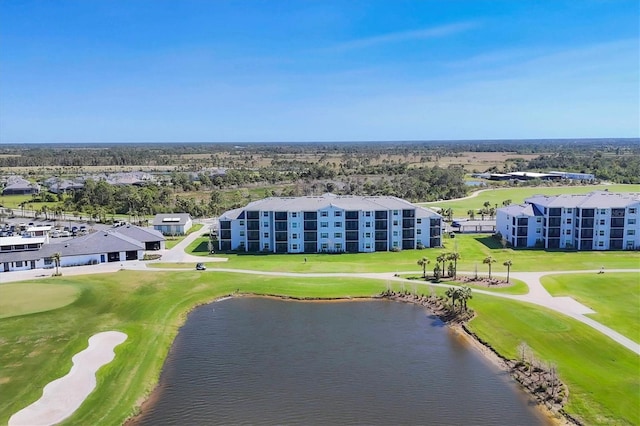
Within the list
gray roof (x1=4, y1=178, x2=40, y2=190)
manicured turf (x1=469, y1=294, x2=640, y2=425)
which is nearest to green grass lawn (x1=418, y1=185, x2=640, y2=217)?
manicured turf (x1=469, y1=294, x2=640, y2=425)

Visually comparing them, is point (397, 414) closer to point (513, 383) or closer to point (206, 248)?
point (513, 383)

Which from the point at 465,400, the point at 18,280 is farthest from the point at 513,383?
the point at 18,280

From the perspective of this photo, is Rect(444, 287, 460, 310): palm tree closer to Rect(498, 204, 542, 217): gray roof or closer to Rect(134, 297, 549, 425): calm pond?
Rect(134, 297, 549, 425): calm pond

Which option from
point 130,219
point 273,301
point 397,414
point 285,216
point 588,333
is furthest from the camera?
point 130,219

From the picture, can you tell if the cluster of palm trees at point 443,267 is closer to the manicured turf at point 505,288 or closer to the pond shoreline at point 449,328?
the manicured turf at point 505,288

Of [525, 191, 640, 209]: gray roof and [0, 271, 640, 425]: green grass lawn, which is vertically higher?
[525, 191, 640, 209]: gray roof
